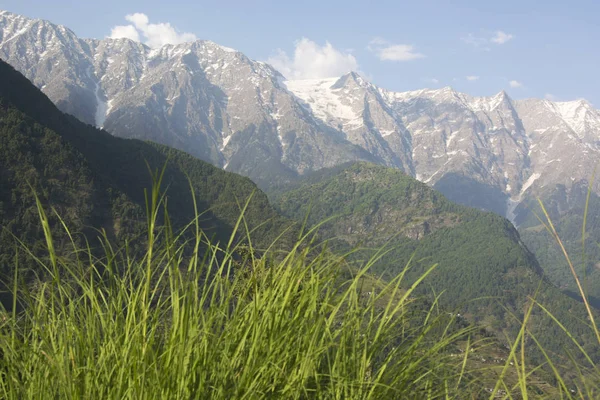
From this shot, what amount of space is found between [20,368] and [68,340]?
193 mm

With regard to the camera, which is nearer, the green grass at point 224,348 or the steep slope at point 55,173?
the green grass at point 224,348

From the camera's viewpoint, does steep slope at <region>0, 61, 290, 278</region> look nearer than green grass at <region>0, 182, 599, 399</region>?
No

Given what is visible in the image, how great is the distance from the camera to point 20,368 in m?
2.07

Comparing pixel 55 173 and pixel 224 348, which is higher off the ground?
pixel 224 348

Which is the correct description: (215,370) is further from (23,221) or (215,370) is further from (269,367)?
(23,221)

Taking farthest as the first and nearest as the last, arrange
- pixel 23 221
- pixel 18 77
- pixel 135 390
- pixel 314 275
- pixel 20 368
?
pixel 18 77
pixel 23 221
pixel 314 275
pixel 20 368
pixel 135 390

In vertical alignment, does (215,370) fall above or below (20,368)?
above

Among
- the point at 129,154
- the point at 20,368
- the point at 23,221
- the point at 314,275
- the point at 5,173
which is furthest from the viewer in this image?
the point at 129,154

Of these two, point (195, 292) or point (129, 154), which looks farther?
point (129, 154)

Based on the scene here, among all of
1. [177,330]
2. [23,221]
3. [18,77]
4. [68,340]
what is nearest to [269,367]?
[177,330]

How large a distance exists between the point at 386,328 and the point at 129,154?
194 m

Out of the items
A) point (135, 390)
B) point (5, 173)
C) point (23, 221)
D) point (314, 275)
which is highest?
point (314, 275)

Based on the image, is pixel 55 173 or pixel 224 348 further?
pixel 55 173

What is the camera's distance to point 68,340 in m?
2.15
